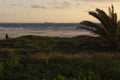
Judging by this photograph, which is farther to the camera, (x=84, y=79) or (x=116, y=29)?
(x=116, y=29)

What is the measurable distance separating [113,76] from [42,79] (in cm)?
239

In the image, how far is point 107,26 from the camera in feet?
76.3

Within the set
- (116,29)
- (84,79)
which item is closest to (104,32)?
(116,29)

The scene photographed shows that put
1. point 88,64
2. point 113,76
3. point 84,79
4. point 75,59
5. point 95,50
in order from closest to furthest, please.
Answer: point 84,79
point 113,76
point 88,64
point 75,59
point 95,50

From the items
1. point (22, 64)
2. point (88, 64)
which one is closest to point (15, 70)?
point (22, 64)

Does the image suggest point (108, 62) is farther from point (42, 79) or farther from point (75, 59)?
point (42, 79)

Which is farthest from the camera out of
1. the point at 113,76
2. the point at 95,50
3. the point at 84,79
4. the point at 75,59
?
the point at 95,50

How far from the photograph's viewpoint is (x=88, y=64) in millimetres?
15117

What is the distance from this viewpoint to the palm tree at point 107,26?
22.7m

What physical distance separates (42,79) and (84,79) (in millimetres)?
1312

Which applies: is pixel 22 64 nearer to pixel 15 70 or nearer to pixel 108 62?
pixel 15 70

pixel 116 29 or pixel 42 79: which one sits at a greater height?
pixel 116 29

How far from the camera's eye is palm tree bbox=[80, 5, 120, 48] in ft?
74.6

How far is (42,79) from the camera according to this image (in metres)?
13.4
